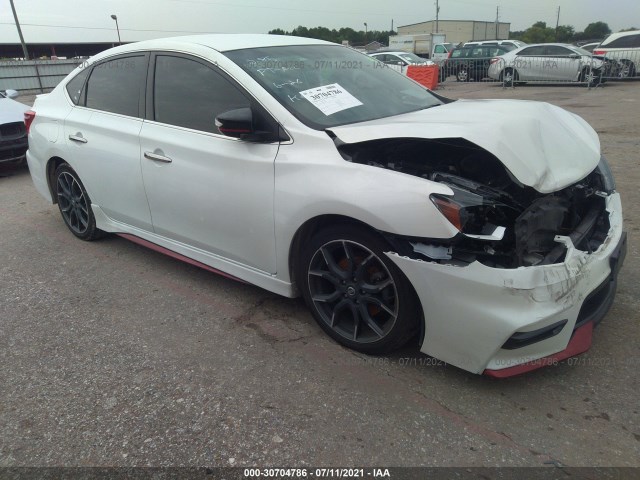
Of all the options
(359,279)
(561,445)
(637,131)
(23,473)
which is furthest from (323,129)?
(637,131)

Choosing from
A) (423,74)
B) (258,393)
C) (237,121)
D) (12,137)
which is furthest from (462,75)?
(258,393)

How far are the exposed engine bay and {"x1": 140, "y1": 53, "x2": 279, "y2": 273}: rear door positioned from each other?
2.07 ft

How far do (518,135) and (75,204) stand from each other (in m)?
3.75

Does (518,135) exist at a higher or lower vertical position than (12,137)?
higher

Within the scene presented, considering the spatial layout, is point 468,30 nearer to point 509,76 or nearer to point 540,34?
point 540,34

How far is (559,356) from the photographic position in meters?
2.33

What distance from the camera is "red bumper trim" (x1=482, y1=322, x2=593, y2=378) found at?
2277 mm

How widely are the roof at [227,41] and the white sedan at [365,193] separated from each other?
0.03m

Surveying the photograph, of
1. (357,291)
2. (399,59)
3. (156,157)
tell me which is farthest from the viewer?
(399,59)

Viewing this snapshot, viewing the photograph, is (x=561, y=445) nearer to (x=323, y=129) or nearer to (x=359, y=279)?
(x=359, y=279)

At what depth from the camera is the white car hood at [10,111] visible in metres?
7.29

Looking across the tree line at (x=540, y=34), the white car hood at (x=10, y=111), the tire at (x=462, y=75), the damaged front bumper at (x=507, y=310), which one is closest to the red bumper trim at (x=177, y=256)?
the damaged front bumper at (x=507, y=310)

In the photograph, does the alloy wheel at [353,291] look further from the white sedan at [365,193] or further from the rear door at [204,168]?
the rear door at [204,168]

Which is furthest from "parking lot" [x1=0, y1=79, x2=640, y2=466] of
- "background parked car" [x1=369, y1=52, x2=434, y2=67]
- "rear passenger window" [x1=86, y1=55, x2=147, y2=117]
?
"background parked car" [x1=369, y1=52, x2=434, y2=67]
